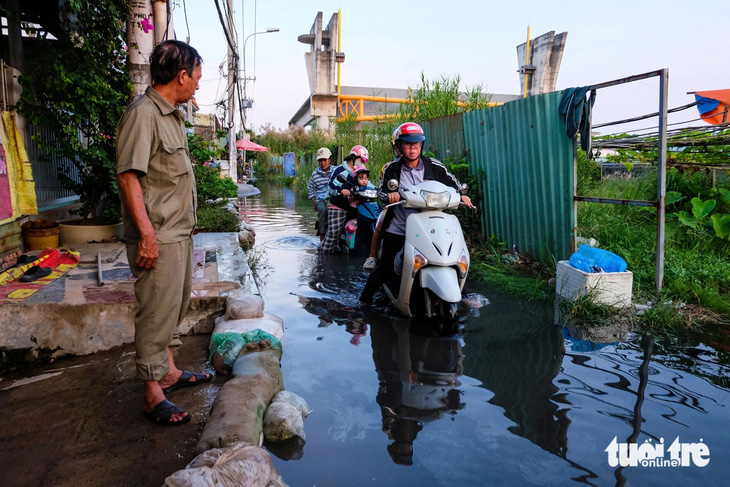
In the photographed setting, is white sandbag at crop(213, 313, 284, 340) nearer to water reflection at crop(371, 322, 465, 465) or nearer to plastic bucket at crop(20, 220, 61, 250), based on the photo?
water reflection at crop(371, 322, 465, 465)

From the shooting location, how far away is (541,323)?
4.72 meters

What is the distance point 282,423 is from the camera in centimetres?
268

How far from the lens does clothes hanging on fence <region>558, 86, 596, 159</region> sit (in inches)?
216

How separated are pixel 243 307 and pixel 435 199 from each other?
191 centimetres

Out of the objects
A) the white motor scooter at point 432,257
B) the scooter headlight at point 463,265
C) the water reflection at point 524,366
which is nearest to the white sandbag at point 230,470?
the water reflection at point 524,366

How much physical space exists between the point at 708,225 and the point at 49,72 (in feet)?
27.0

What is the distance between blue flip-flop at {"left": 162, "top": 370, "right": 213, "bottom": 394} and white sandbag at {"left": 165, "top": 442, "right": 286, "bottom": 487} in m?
1.12

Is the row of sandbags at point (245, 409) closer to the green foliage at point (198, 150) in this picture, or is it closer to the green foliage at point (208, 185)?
the green foliage at point (198, 150)

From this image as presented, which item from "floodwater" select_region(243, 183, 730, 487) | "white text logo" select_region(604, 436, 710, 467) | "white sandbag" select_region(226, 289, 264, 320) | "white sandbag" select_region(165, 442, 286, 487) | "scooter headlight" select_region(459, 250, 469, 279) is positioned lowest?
"white text logo" select_region(604, 436, 710, 467)

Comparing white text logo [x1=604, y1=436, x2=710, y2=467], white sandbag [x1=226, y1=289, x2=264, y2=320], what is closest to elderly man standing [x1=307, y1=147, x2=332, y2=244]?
white sandbag [x1=226, y1=289, x2=264, y2=320]

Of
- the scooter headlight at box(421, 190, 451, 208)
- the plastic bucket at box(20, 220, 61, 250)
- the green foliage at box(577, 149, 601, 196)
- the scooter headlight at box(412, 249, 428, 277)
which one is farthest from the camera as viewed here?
the green foliage at box(577, 149, 601, 196)

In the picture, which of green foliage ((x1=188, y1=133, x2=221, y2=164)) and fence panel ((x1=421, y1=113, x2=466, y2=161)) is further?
green foliage ((x1=188, y1=133, x2=221, y2=164))

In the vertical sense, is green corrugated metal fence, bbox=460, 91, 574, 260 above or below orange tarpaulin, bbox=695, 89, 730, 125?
below

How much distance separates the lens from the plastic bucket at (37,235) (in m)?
5.99
